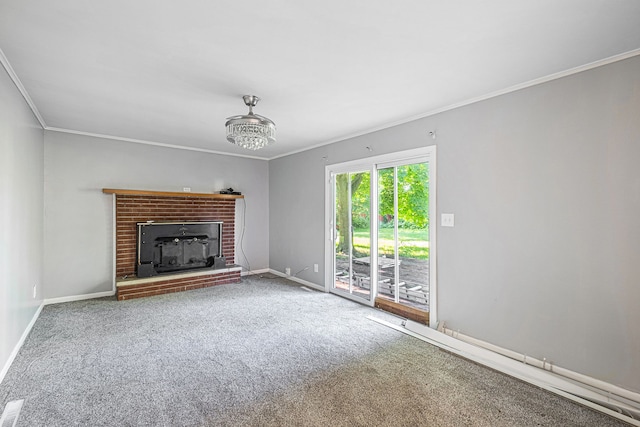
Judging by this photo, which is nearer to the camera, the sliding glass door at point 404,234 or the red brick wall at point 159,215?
the sliding glass door at point 404,234

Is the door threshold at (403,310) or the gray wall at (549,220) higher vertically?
the gray wall at (549,220)

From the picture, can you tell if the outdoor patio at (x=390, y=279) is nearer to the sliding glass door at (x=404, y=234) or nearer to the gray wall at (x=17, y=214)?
the sliding glass door at (x=404, y=234)

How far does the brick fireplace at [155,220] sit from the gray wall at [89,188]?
15cm

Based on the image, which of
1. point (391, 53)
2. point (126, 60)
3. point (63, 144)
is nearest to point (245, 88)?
point (126, 60)

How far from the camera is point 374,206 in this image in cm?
390

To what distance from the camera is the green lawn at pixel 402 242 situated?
3.36 meters

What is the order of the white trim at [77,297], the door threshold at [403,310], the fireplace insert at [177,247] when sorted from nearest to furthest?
the door threshold at [403,310] < the white trim at [77,297] < the fireplace insert at [177,247]

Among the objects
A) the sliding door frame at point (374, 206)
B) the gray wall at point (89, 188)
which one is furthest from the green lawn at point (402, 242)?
the gray wall at point (89, 188)

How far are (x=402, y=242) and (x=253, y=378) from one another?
2205 millimetres

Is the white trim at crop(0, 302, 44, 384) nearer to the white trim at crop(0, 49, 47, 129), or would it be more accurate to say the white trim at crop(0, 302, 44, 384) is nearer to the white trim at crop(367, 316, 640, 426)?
the white trim at crop(0, 49, 47, 129)

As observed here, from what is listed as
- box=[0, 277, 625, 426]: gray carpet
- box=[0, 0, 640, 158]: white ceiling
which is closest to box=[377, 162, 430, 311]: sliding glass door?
box=[0, 277, 625, 426]: gray carpet

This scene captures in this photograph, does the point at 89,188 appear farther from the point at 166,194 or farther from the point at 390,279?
the point at 390,279

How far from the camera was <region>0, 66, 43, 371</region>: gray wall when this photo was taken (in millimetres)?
2217

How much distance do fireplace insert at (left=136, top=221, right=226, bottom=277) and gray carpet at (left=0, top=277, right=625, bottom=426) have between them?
3.82ft
